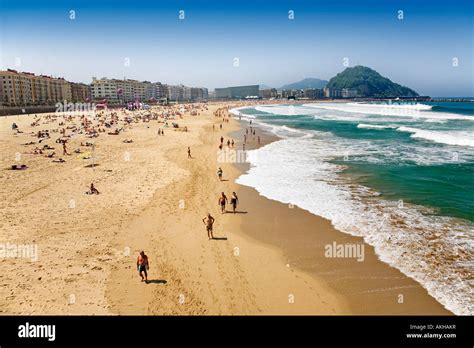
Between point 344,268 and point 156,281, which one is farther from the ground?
point 156,281

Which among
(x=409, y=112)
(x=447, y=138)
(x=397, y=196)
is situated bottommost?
(x=397, y=196)

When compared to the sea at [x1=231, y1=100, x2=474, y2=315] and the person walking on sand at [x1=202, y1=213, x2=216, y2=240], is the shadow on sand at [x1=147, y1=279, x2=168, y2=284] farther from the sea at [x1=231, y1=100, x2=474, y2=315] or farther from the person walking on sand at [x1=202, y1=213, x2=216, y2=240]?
the sea at [x1=231, y1=100, x2=474, y2=315]

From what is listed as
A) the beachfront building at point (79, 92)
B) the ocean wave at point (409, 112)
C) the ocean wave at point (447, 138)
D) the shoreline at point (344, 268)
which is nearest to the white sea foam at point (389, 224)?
the shoreline at point (344, 268)

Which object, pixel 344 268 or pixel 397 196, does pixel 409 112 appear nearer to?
pixel 397 196

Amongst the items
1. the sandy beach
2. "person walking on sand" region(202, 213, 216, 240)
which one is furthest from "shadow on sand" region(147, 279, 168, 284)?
"person walking on sand" region(202, 213, 216, 240)

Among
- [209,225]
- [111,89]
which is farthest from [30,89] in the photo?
[209,225]
